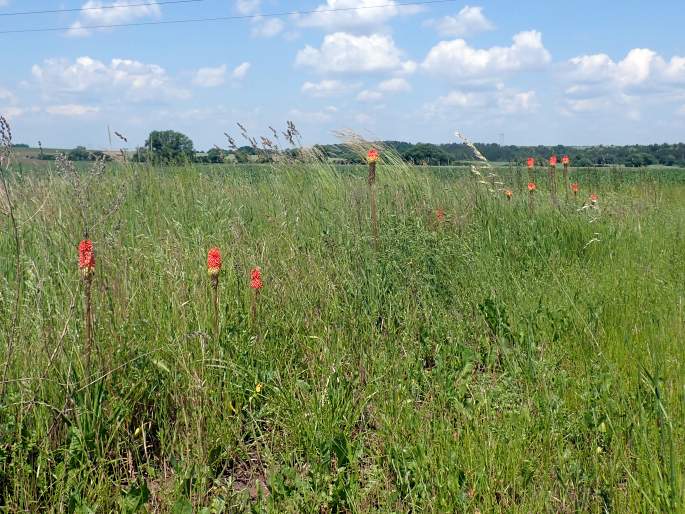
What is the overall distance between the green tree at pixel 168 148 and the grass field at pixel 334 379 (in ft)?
8.28

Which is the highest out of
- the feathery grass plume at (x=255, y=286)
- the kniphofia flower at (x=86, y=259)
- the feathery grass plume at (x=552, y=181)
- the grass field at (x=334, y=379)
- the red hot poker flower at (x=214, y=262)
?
the feathery grass plume at (x=552, y=181)

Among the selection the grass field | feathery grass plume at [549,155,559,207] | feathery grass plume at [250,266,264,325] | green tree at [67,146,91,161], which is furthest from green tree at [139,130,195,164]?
feathery grass plume at [250,266,264,325]

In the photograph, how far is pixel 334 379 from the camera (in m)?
2.86

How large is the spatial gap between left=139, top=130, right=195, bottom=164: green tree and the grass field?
2.52 m

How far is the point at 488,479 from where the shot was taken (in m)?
2.19

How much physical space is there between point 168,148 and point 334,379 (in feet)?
18.1

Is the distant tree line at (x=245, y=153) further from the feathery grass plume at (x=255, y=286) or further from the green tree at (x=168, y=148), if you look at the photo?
the feathery grass plume at (x=255, y=286)

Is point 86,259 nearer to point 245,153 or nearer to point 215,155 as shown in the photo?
point 245,153

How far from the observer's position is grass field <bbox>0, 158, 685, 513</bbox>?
221 centimetres

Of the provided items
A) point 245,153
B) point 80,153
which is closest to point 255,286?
point 245,153

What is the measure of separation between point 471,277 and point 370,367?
4.70 ft

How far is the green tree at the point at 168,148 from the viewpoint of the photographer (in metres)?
7.27

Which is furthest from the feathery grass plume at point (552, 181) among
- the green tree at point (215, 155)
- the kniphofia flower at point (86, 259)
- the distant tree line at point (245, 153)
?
the kniphofia flower at point (86, 259)

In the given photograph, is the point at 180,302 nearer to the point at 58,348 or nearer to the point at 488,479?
the point at 58,348
